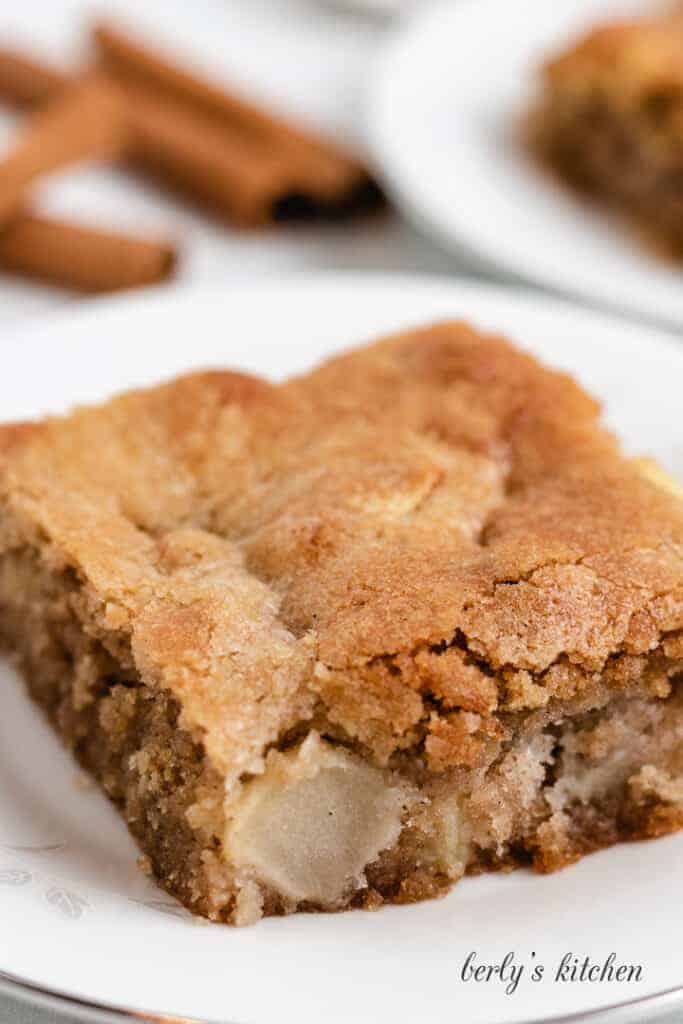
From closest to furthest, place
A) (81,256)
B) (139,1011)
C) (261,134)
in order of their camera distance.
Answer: (139,1011) < (81,256) < (261,134)

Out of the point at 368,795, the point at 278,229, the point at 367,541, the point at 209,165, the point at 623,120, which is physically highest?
the point at 623,120

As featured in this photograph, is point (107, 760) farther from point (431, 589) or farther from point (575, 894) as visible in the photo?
point (575, 894)

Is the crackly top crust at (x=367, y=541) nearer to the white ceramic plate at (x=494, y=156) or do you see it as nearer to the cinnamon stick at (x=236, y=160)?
the white ceramic plate at (x=494, y=156)

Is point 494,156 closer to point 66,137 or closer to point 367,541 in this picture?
point 66,137

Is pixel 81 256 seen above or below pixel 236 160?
below

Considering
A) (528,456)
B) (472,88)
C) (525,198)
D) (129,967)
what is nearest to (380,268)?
(525,198)

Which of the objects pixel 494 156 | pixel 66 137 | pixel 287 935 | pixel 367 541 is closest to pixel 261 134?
pixel 66 137

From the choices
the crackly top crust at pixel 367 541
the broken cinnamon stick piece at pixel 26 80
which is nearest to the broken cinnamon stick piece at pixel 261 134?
the broken cinnamon stick piece at pixel 26 80
